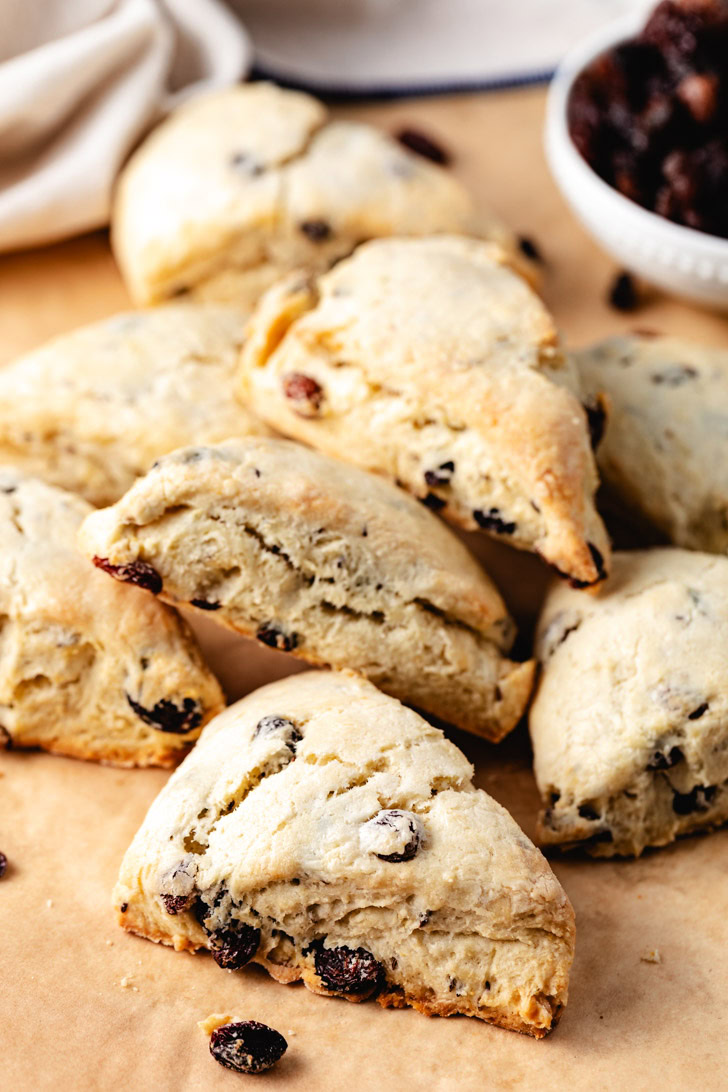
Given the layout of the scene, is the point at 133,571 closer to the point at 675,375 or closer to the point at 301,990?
the point at 301,990

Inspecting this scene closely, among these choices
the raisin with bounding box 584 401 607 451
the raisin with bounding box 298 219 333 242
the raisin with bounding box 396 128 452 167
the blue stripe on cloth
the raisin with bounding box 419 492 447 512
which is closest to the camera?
the raisin with bounding box 419 492 447 512

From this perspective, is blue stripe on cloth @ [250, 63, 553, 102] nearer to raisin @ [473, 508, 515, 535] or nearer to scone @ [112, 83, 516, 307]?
scone @ [112, 83, 516, 307]

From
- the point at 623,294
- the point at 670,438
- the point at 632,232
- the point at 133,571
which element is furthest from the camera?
the point at 623,294

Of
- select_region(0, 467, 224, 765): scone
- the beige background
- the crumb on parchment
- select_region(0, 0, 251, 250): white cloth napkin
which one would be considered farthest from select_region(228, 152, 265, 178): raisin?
the crumb on parchment

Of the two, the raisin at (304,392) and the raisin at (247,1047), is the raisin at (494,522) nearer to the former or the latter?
the raisin at (304,392)

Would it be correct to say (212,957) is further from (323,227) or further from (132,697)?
(323,227)

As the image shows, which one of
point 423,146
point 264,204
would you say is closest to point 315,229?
point 264,204

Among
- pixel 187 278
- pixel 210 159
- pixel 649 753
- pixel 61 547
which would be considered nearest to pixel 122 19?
pixel 210 159

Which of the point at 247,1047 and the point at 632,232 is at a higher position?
the point at 632,232
